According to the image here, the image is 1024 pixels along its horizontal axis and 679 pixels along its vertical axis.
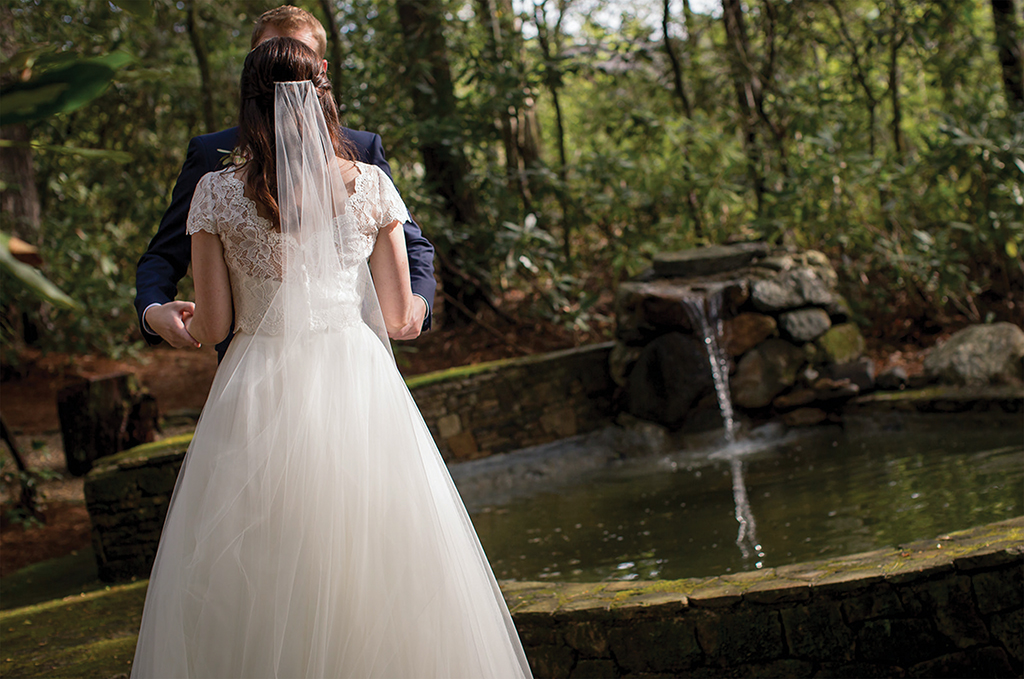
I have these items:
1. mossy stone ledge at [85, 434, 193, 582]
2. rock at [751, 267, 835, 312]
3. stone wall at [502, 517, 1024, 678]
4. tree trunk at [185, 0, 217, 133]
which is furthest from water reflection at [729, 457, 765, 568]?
tree trunk at [185, 0, 217, 133]

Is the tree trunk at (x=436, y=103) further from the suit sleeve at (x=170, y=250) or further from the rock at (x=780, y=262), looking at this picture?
the suit sleeve at (x=170, y=250)

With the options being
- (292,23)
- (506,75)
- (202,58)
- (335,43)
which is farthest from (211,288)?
(202,58)

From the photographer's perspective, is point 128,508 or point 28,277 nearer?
point 28,277

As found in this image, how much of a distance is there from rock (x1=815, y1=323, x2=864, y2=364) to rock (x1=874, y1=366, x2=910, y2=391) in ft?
1.31

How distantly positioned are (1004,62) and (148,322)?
832 cm

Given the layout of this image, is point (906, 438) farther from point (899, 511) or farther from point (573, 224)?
point (573, 224)

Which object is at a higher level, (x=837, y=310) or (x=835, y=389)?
(x=837, y=310)

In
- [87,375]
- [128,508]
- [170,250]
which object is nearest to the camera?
[170,250]

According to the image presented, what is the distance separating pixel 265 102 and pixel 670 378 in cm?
465

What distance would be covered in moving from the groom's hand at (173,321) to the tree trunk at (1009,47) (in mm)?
7749

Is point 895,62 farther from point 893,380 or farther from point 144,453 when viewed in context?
point 144,453

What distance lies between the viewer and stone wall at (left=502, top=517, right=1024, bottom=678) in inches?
92.7

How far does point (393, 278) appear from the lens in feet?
7.02

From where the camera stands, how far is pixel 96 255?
7.84 metres
